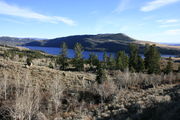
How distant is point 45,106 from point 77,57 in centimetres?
4269

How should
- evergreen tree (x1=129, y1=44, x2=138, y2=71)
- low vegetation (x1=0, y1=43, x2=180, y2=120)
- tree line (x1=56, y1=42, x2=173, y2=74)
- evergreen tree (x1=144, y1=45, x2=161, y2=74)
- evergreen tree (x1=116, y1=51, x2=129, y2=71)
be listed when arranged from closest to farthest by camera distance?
1. low vegetation (x1=0, y1=43, x2=180, y2=120)
2. evergreen tree (x1=144, y1=45, x2=161, y2=74)
3. tree line (x1=56, y1=42, x2=173, y2=74)
4. evergreen tree (x1=116, y1=51, x2=129, y2=71)
5. evergreen tree (x1=129, y1=44, x2=138, y2=71)

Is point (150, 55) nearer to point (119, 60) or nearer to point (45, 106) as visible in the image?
point (119, 60)

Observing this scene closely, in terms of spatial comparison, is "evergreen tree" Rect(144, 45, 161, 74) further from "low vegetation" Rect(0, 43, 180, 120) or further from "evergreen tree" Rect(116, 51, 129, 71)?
"evergreen tree" Rect(116, 51, 129, 71)

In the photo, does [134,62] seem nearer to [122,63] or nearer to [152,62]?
[122,63]

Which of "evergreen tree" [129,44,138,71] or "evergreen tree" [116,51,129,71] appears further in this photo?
"evergreen tree" [129,44,138,71]

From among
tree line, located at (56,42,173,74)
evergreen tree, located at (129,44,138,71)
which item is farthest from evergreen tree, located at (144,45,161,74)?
evergreen tree, located at (129,44,138,71)

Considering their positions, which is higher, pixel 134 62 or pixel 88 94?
pixel 134 62

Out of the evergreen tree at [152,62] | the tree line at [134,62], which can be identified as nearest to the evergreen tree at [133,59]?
the tree line at [134,62]

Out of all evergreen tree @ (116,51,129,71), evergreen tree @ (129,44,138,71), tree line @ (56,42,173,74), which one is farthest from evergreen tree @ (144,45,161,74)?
evergreen tree @ (116,51,129,71)

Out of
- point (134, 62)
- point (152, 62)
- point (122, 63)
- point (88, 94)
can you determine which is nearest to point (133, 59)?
point (134, 62)

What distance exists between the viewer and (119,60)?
5828 centimetres

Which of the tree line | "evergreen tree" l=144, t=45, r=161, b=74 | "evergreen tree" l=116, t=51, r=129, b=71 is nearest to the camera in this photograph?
"evergreen tree" l=144, t=45, r=161, b=74

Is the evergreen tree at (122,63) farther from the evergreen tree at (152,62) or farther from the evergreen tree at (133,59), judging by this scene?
the evergreen tree at (152,62)

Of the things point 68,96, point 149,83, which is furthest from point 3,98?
point 149,83
